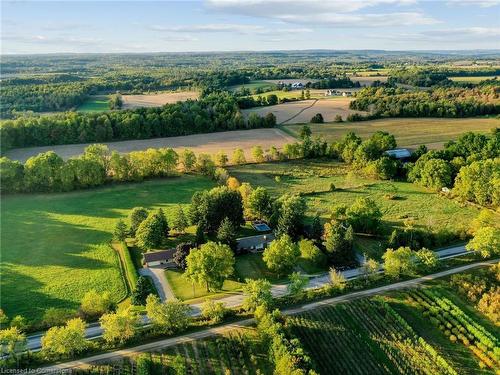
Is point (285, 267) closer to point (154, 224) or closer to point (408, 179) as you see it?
point (154, 224)

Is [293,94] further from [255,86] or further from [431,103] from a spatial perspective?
[431,103]

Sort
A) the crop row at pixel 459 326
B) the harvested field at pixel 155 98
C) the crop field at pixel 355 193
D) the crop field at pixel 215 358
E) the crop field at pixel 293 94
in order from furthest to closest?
the crop field at pixel 293 94
the harvested field at pixel 155 98
the crop field at pixel 355 193
the crop row at pixel 459 326
the crop field at pixel 215 358

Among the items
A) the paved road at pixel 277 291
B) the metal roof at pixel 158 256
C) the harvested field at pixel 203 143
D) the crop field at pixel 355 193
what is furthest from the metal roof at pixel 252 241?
the harvested field at pixel 203 143

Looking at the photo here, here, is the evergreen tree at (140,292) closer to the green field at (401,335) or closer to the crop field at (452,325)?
the green field at (401,335)

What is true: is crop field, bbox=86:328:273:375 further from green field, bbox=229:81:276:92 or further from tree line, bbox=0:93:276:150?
green field, bbox=229:81:276:92

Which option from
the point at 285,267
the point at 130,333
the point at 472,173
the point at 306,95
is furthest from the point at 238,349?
the point at 306,95

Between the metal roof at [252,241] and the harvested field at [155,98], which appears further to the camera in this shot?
the harvested field at [155,98]

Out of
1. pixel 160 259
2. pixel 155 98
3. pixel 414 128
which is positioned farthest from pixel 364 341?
pixel 155 98


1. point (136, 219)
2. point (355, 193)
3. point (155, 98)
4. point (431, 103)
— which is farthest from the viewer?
point (155, 98)
